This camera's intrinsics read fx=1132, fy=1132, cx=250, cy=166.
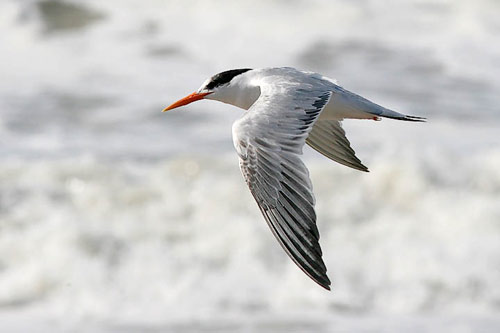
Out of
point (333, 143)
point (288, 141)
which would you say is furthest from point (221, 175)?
point (288, 141)

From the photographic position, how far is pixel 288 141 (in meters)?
4.47

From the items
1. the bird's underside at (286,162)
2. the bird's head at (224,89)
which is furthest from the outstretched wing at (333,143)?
the bird's underside at (286,162)

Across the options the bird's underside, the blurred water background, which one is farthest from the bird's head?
the blurred water background

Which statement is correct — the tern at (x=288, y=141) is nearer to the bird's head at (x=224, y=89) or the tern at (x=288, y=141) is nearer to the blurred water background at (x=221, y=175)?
the bird's head at (x=224, y=89)

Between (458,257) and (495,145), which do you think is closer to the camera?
(458,257)

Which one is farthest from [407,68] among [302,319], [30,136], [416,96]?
[302,319]

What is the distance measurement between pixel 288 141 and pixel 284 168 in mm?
125

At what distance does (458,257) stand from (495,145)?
2103 mm

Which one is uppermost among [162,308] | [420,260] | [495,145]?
[495,145]

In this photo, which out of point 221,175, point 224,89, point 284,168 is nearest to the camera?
point 284,168

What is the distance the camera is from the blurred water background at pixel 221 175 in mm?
7684

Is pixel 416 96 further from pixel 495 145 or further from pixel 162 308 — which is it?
pixel 162 308

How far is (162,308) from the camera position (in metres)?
7.63

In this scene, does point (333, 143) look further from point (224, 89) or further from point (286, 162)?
point (286, 162)
